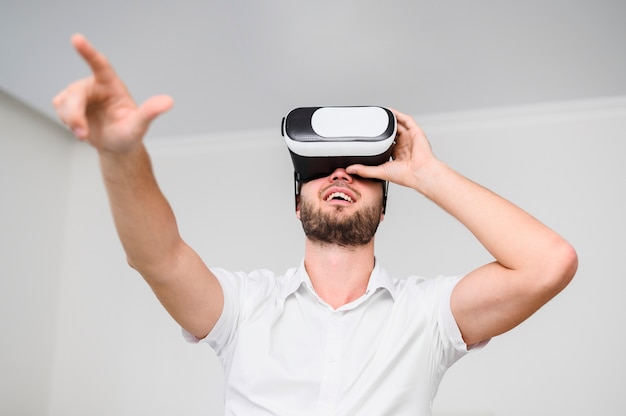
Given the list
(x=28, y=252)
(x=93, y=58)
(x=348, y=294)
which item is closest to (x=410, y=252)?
(x=348, y=294)

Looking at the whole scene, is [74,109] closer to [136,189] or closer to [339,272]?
[136,189]

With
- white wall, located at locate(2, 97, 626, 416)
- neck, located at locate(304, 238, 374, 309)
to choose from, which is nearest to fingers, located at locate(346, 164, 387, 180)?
neck, located at locate(304, 238, 374, 309)

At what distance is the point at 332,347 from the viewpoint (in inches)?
61.1

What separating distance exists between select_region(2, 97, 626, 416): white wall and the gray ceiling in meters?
0.25

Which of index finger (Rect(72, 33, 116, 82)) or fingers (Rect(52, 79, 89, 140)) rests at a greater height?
index finger (Rect(72, 33, 116, 82))

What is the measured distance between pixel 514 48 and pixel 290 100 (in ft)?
4.07

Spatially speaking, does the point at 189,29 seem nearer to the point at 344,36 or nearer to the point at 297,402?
the point at 344,36

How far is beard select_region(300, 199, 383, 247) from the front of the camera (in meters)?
1.69

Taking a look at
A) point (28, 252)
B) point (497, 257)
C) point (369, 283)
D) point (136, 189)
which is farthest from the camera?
point (28, 252)

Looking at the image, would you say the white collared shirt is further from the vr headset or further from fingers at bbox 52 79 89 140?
fingers at bbox 52 79 89 140

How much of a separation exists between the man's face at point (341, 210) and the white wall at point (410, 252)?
1645mm

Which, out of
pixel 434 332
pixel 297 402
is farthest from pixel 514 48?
pixel 297 402

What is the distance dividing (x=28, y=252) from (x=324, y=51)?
2.17 metres

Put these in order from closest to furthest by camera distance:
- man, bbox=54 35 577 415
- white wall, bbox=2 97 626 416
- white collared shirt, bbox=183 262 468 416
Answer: man, bbox=54 35 577 415
white collared shirt, bbox=183 262 468 416
white wall, bbox=2 97 626 416
